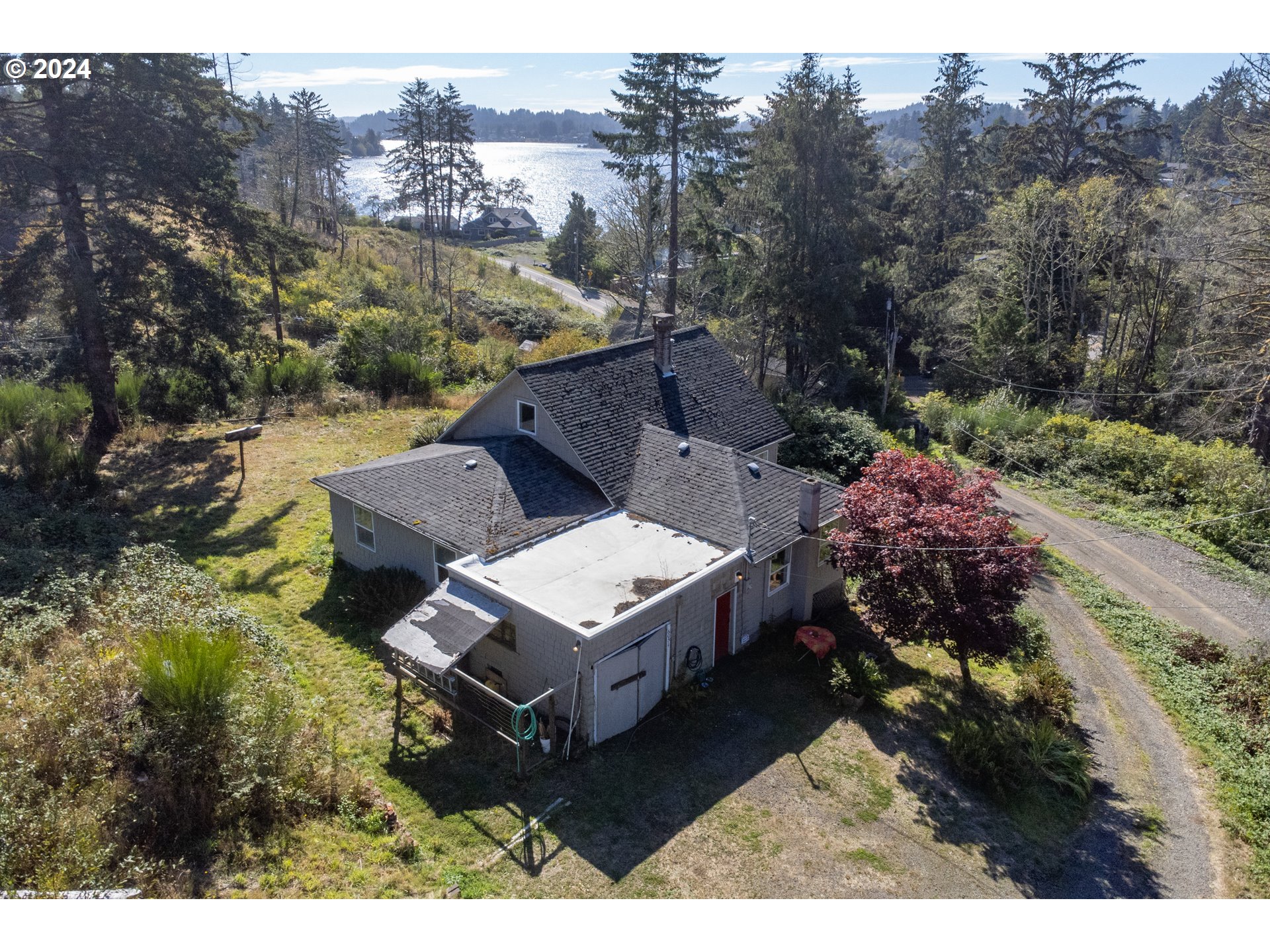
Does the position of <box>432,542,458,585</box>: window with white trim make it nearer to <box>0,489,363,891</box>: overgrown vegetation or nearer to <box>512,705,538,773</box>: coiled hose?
<box>0,489,363,891</box>: overgrown vegetation

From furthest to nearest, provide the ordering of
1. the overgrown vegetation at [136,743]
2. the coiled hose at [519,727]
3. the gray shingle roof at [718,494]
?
1. the gray shingle roof at [718,494]
2. the coiled hose at [519,727]
3. the overgrown vegetation at [136,743]

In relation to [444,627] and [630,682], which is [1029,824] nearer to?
[630,682]

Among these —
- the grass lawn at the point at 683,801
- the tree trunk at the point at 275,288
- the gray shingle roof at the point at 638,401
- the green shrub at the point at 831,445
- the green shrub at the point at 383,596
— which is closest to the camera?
the grass lawn at the point at 683,801

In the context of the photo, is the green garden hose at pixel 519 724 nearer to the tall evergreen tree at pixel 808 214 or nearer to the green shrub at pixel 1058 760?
the green shrub at pixel 1058 760

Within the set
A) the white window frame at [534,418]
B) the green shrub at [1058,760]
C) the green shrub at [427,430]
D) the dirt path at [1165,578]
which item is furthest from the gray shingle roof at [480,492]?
the dirt path at [1165,578]

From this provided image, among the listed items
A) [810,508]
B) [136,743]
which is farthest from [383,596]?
[810,508]

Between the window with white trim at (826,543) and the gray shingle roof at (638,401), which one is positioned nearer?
the window with white trim at (826,543)
